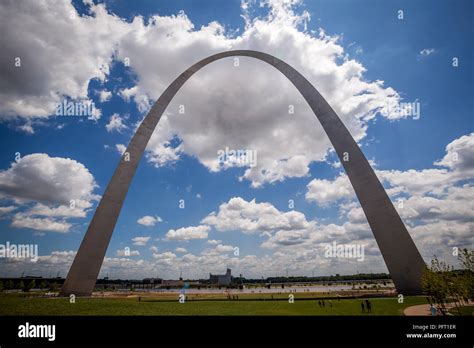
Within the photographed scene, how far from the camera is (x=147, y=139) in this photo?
2889 cm

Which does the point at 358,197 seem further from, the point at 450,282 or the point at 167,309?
the point at 167,309

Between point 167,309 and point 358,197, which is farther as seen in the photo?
point 358,197

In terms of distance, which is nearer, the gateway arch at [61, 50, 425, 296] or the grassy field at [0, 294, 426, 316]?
the grassy field at [0, 294, 426, 316]

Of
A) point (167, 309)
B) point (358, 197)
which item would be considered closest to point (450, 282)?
point (358, 197)

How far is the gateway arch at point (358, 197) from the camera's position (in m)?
20.8

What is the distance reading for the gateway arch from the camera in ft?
68.3

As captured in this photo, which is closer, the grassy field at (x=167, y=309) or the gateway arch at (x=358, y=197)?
the grassy field at (x=167, y=309)

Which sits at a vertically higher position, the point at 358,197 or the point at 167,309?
the point at 358,197

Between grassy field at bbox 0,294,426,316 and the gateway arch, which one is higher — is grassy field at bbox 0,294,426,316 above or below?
below

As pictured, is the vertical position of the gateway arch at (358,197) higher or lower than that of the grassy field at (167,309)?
higher

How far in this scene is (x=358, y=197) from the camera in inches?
922
